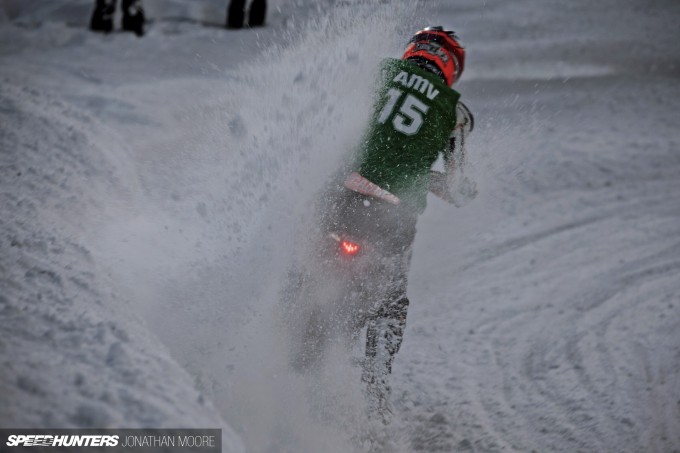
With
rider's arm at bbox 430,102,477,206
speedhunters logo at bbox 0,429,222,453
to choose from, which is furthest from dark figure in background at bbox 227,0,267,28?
speedhunters logo at bbox 0,429,222,453

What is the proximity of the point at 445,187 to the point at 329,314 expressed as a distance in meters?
1.25

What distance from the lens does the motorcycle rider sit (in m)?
3.10

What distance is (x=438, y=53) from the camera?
3.61 m

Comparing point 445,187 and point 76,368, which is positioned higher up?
point 445,187

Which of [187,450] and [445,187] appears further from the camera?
[445,187]

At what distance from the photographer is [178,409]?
190cm

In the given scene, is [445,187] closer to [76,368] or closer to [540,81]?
[76,368]

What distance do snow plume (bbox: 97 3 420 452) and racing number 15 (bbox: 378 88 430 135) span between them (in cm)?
73

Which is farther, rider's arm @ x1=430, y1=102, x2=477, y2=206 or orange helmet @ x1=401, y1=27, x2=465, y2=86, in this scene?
orange helmet @ x1=401, y1=27, x2=465, y2=86

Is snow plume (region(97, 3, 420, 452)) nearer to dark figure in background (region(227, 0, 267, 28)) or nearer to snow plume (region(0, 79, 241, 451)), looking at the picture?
snow plume (region(0, 79, 241, 451))

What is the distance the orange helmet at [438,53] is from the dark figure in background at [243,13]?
6.53 m

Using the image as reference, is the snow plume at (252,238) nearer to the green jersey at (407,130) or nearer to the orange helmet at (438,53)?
the orange helmet at (438,53)

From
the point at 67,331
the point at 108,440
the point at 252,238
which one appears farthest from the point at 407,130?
the point at 108,440

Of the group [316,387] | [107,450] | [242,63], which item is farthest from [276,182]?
[242,63]
